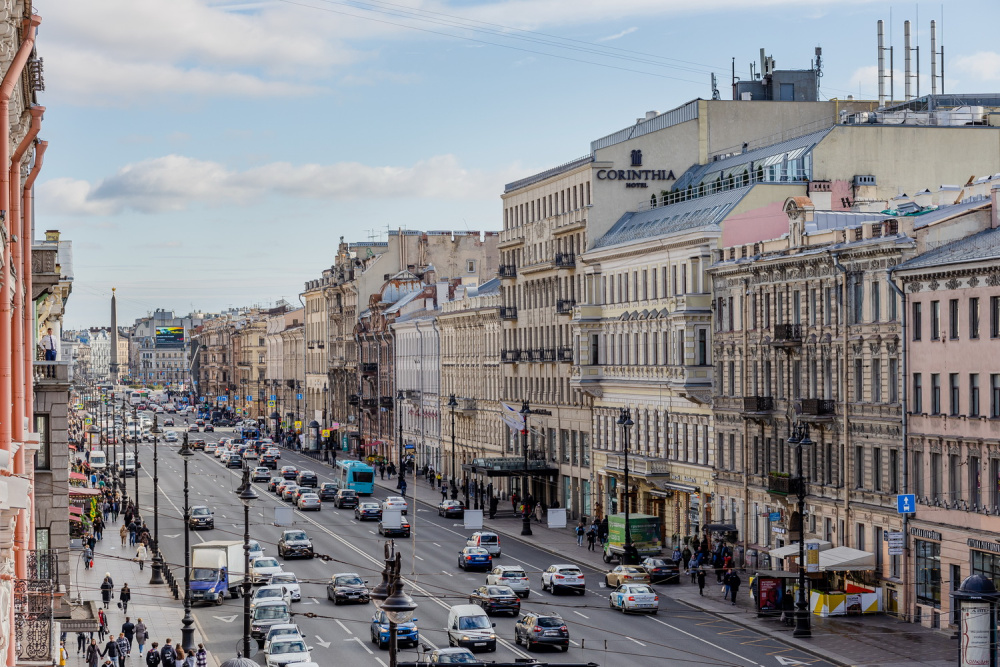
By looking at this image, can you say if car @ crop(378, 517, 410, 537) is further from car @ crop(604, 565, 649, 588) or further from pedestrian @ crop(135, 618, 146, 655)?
pedestrian @ crop(135, 618, 146, 655)

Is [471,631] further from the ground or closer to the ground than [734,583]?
further from the ground

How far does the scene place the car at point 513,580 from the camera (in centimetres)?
5809

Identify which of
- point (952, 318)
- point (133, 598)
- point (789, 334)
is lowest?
point (133, 598)

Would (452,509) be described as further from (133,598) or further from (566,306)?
(133,598)

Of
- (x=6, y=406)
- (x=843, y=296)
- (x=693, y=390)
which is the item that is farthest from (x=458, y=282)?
(x=6, y=406)

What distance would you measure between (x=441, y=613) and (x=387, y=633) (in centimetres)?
906

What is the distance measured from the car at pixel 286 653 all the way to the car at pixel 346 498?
52.7 m

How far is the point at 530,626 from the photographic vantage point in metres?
47.5

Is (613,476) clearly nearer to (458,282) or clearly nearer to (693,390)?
(693,390)

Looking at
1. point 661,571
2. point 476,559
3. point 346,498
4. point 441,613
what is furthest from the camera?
point 346,498

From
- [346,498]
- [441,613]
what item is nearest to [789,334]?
[441,613]

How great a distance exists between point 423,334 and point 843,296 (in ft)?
237

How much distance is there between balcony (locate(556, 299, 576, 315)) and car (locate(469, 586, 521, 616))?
36748 mm

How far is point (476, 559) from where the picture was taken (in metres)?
66.1
